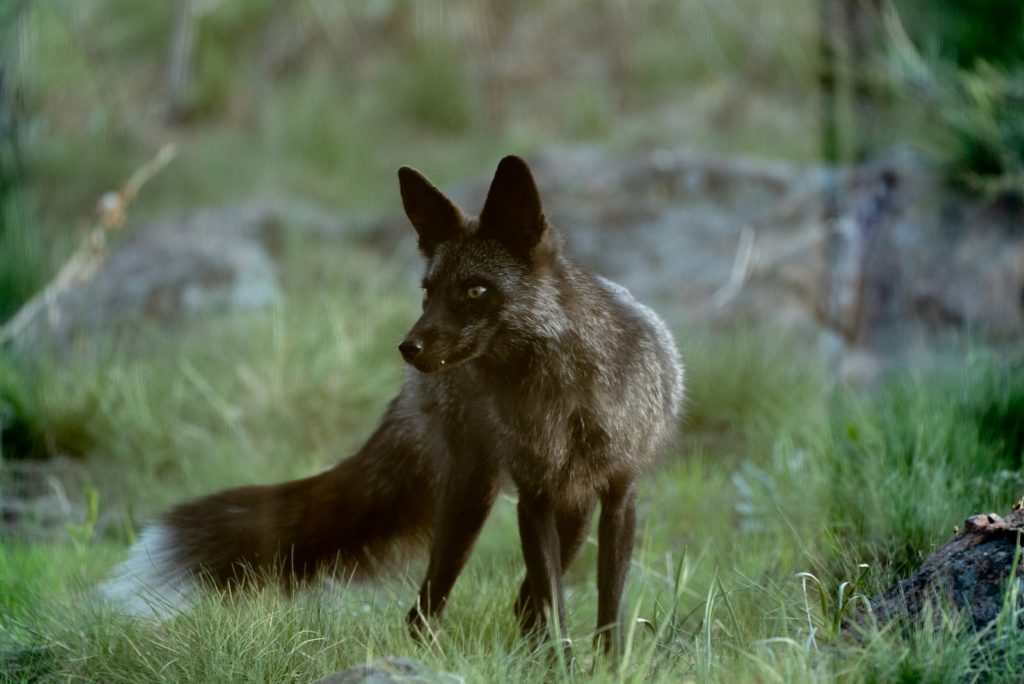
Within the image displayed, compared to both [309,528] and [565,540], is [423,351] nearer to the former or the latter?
[565,540]

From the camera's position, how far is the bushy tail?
3898 millimetres

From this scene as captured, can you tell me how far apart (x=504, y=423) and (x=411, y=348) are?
0.46 m

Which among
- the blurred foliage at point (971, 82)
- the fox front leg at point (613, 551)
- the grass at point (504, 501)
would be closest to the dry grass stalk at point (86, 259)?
the grass at point (504, 501)

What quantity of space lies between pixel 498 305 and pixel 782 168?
6.54 metres

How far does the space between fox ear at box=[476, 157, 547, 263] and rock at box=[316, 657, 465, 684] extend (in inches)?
47.1

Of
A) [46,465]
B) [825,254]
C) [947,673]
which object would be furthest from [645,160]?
[947,673]

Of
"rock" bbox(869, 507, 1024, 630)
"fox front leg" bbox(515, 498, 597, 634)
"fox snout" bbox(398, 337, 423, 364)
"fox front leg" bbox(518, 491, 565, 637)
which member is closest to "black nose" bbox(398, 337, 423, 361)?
"fox snout" bbox(398, 337, 423, 364)

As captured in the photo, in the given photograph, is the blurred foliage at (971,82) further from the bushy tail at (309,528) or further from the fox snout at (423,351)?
the fox snout at (423,351)

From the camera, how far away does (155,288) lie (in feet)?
28.1

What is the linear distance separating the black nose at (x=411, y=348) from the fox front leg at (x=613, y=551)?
0.80 meters

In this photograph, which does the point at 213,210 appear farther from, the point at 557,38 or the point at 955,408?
the point at 955,408

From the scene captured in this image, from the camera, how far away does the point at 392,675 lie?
104 inches

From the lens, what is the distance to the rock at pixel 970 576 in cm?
290

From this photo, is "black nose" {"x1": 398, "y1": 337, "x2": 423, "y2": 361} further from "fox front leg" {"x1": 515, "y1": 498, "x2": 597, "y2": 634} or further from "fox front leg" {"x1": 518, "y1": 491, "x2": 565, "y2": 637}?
"fox front leg" {"x1": 515, "y1": 498, "x2": 597, "y2": 634}
